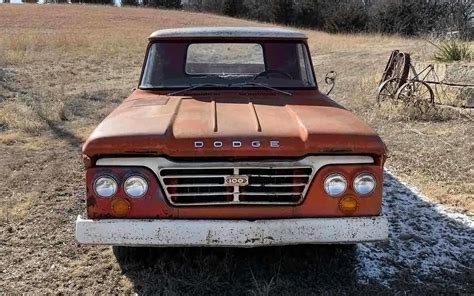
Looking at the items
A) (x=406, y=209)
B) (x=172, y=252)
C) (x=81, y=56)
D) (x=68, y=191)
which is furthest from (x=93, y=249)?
(x=81, y=56)

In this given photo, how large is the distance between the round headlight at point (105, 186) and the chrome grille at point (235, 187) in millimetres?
275

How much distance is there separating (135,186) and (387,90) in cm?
791

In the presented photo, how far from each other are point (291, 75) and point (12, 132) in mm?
5229

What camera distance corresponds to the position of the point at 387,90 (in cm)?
1022

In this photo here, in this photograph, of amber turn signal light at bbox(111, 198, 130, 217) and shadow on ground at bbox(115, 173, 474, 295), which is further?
shadow on ground at bbox(115, 173, 474, 295)

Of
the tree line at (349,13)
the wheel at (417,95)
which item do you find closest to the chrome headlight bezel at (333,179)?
the wheel at (417,95)

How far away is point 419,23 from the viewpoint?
3588 cm

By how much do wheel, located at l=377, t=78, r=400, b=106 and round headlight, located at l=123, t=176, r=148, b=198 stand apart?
735 centimetres

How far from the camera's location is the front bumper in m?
3.14

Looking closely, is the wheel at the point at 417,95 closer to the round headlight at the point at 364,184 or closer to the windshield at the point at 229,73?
the windshield at the point at 229,73

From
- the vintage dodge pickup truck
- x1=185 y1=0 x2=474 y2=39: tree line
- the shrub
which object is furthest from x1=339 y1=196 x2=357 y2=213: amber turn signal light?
x1=185 y1=0 x2=474 y2=39: tree line

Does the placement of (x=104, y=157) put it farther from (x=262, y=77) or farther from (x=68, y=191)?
(x=68, y=191)

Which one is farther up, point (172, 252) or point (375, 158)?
point (375, 158)

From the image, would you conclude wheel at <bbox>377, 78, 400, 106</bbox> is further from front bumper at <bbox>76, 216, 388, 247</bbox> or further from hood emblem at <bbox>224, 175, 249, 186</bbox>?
hood emblem at <bbox>224, 175, 249, 186</bbox>
